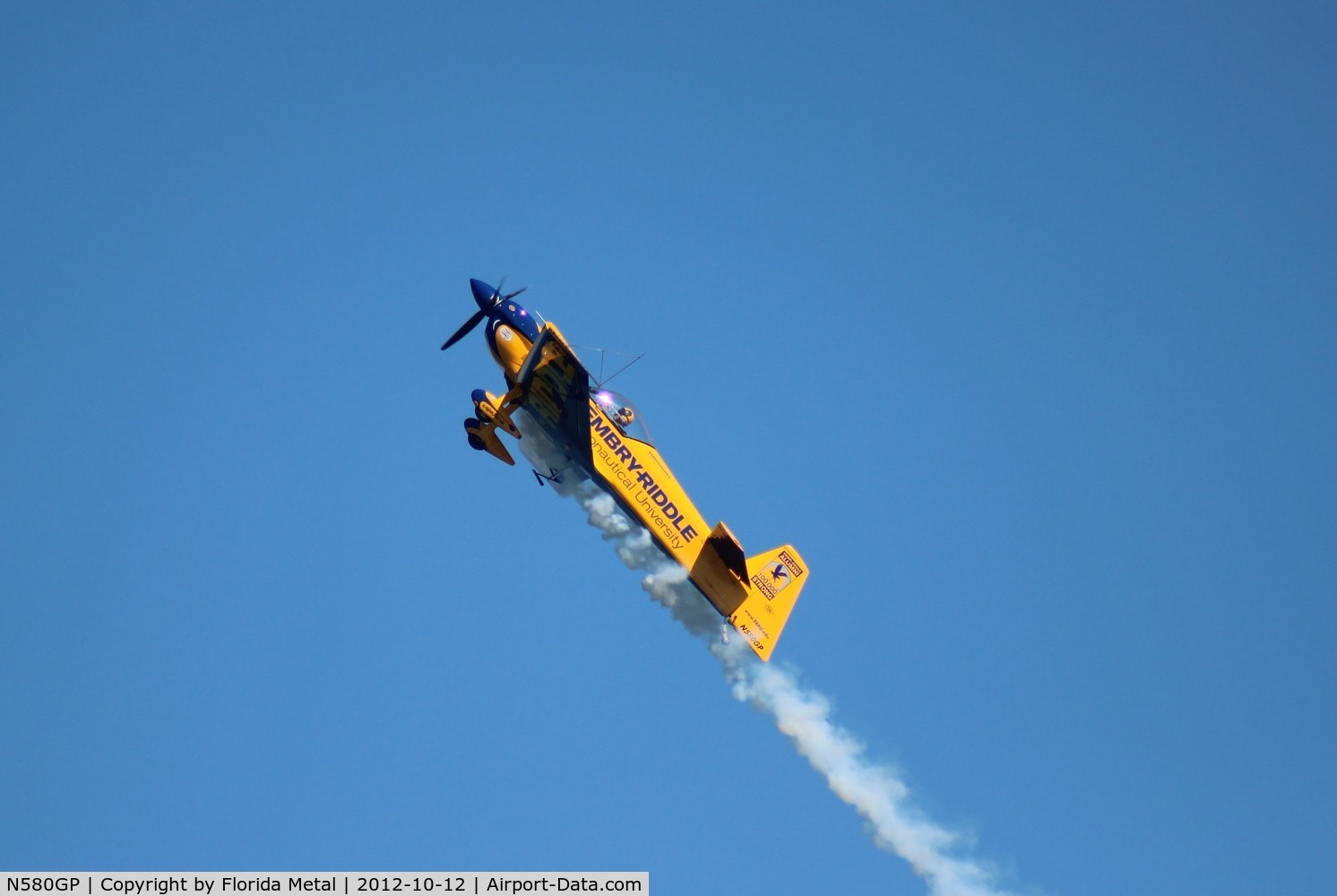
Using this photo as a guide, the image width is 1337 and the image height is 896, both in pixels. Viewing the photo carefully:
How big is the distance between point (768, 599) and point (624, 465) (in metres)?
4.56

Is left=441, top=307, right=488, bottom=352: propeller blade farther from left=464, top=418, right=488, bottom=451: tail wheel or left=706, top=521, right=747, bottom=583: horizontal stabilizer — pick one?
left=706, top=521, right=747, bottom=583: horizontal stabilizer

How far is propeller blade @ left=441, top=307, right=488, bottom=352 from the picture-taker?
39.6 meters

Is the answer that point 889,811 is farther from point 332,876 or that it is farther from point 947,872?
point 332,876

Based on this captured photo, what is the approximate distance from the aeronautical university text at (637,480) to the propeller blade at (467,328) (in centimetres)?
366

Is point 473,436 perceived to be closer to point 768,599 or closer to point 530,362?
point 530,362

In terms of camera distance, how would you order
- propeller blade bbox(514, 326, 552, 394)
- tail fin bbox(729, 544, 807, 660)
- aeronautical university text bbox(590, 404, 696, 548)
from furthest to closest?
tail fin bbox(729, 544, 807, 660) → aeronautical university text bbox(590, 404, 696, 548) → propeller blade bbox(514, 326, 552, 394)

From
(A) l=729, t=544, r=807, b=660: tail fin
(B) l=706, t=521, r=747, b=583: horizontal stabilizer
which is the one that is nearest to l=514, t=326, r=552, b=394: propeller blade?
(B) l=706, t=521, r=747, b=583: horizontal stabilizer

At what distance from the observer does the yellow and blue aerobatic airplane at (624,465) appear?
38.0 meters

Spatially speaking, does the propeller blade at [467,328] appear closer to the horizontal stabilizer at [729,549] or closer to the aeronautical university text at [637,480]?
the aeronautical university text at [637,480]


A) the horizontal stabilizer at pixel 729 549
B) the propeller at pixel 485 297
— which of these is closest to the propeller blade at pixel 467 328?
the propeller at pixel 485 297

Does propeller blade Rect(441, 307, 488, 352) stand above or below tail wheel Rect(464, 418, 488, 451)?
above

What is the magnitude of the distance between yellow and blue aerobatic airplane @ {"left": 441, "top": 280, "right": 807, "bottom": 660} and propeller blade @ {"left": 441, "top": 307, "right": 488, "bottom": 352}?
1.09ft

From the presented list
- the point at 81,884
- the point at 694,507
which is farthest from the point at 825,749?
the point at 81,884

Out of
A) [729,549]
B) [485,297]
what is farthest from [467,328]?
[729,549]
